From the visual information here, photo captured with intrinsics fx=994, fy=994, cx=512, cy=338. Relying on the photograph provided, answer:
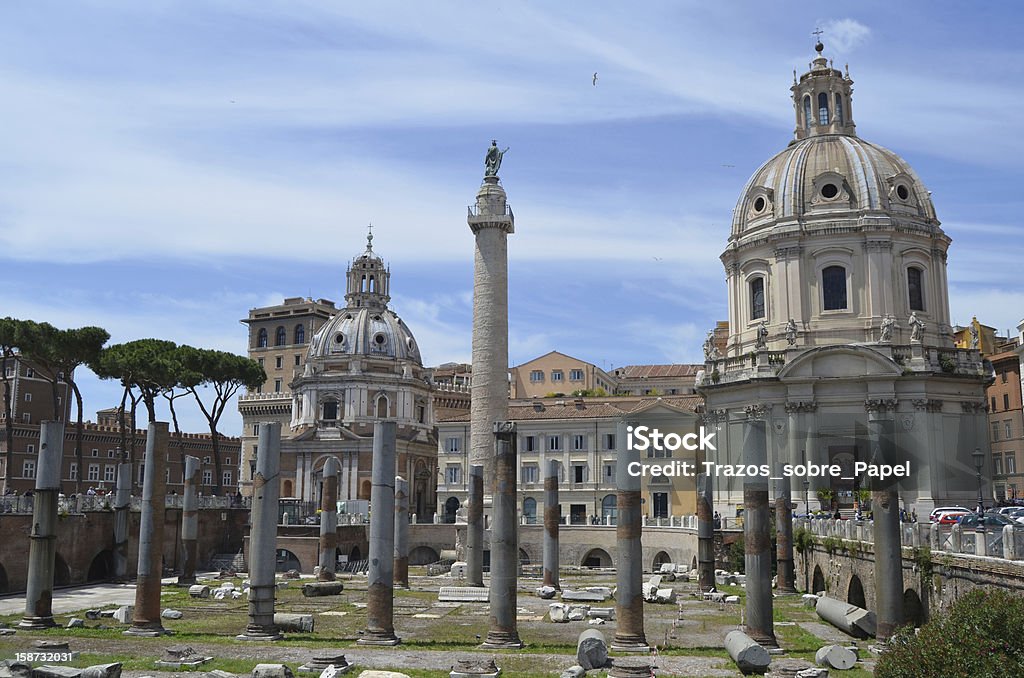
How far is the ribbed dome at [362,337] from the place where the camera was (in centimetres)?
9838

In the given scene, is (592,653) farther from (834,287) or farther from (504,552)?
(834,287)

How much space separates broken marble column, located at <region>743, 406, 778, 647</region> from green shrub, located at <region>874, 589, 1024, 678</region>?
904cm

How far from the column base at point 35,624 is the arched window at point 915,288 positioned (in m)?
51.2

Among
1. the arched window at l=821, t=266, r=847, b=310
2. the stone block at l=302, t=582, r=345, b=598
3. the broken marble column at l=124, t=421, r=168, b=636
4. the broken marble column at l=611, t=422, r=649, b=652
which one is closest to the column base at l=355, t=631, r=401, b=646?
the broken marble column at l=611, t=422, r=649, b=652

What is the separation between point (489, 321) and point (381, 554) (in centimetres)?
3285

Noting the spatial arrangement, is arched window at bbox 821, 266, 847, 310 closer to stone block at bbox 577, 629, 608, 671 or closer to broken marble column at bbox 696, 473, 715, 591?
broken marble column at bbox 696, 473, 715, 591

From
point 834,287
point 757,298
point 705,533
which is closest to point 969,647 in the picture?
point 705,533

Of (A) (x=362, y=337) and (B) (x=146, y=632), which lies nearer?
(B) (x=146, y=632)

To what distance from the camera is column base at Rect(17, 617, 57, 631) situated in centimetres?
2814

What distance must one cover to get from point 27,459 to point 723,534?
60.9 metres

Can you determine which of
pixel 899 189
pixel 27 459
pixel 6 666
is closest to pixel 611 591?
pixel 6 666

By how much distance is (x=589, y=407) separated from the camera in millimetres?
75312

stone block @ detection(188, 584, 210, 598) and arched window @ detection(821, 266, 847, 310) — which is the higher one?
arched window @ detection(821, 266, 847, 310)

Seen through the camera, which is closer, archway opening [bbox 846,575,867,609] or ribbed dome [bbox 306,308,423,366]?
archway opening [bbox 846,575,867,609]
